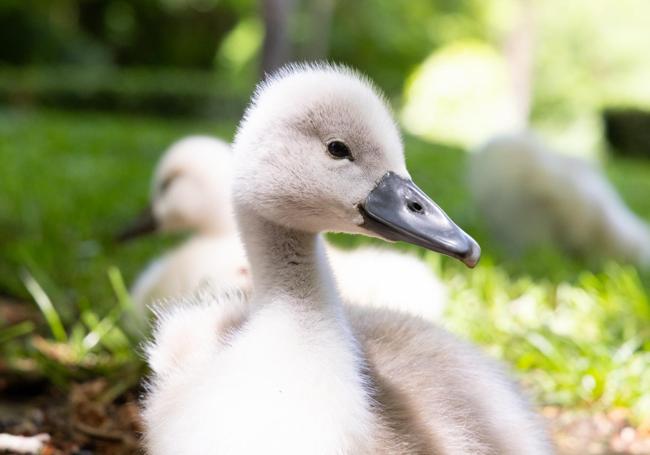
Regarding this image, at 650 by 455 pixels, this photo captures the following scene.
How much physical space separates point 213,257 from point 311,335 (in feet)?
5.59

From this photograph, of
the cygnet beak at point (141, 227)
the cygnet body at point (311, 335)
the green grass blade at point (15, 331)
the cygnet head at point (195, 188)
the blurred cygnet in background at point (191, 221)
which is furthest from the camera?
the cygnet beak at point (141, 227)

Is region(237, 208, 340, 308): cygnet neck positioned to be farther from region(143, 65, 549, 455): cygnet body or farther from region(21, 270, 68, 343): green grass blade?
region(21, 270, 68, 343): green grass blade

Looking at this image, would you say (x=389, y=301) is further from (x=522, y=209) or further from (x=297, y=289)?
(x=522, y=209)

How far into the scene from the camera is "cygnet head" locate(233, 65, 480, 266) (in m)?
2.13

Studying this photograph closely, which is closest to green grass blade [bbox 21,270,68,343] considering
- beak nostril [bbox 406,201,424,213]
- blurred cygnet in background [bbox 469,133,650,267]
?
beak nostril [bbox 406,201,424,213]

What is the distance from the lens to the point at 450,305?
4.02 m

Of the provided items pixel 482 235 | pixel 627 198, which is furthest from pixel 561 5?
pixel 482 235

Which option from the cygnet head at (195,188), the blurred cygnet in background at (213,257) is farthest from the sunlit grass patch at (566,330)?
the cygnet head at (195,188)

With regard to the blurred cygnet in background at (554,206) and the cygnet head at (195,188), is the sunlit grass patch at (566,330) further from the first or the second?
the cygnet head at (195,188)

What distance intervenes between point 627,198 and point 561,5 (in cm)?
2055

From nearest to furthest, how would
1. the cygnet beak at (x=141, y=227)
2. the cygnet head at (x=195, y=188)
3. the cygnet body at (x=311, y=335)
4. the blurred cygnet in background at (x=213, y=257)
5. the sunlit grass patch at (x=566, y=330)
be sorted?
the cygnet body at (x=311, y=335) → the sunlit grass patch at (x=566, y=330) → the blurred cygnet in background at (x=213, y=257) → the cygnet head at (x=195, y=188) → the cygnet beak at (x=141, y=227)

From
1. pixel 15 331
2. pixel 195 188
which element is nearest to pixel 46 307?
pixel 15 331

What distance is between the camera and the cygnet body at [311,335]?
2.00m

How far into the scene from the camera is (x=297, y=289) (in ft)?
7.06
